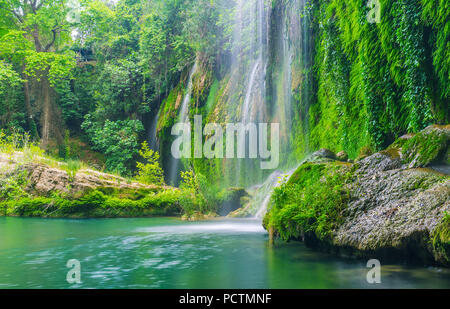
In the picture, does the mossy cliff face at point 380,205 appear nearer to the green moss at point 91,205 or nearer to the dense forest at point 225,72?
the dense forest at point 225,72

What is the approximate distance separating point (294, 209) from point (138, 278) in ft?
8.35

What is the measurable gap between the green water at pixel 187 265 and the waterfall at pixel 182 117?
11.2m

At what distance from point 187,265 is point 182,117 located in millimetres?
14166

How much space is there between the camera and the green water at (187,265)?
3.83 meters

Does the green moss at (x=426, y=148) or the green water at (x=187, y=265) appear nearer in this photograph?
the green water at (x=187, y=265)

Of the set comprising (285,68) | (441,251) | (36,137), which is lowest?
(441,251)

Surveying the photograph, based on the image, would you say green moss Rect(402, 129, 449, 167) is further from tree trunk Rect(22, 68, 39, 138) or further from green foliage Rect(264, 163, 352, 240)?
tree trunk Rect(22, 68, 39, 138)

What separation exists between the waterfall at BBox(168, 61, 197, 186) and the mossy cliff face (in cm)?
1273

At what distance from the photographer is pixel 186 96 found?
1878cm

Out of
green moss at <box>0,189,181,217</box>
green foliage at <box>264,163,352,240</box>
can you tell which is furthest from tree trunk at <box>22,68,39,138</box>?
green foliage at <box>264,163,352,240</box>

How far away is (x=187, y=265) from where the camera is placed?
4.90 m

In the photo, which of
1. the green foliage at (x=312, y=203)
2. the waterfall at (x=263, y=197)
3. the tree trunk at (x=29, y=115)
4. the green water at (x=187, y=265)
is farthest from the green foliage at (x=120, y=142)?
the green foliage at (x=312, y=203)
